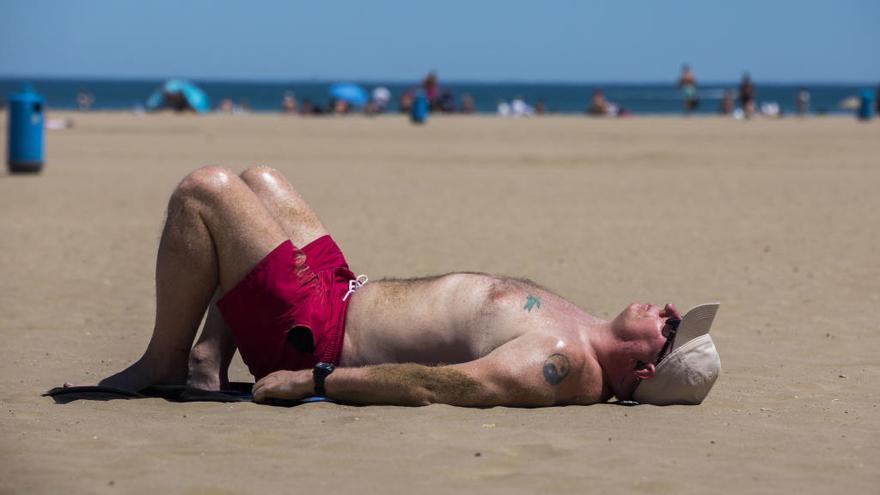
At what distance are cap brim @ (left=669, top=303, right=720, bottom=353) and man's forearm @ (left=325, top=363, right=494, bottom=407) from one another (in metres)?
0.79

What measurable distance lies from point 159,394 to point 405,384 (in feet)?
3.66

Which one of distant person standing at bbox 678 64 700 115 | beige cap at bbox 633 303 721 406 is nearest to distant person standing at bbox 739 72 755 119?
distant person standing at bbox 678 64 700 115

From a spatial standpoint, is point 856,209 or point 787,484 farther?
point 856,209

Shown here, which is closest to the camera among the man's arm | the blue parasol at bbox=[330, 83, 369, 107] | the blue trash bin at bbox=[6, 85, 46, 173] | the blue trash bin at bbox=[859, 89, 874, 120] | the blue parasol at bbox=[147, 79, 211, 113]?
the man's arm

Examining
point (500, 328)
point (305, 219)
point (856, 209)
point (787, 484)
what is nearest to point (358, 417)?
point (500, 328)

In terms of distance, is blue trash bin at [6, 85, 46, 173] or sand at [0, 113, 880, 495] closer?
sand at [0, 113, 880, 495]

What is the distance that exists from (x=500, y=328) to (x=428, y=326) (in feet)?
0.96

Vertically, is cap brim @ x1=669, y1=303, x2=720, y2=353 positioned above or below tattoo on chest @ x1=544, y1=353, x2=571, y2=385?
above

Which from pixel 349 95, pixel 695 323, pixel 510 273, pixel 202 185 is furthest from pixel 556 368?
pixel 349 95

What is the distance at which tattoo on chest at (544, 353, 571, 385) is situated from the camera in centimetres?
477

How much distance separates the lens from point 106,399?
5.11 metres

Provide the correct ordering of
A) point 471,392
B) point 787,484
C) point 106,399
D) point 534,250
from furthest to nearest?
point 534,250 < point 106,399 < point 471,392 < point 787,484

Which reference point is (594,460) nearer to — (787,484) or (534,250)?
(787,484)

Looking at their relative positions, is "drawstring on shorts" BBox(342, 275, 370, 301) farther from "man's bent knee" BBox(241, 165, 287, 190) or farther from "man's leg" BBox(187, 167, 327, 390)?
"man's bent knee" BBox(241, 165, 287, 190)
